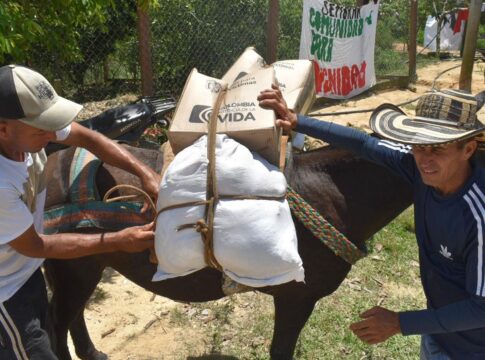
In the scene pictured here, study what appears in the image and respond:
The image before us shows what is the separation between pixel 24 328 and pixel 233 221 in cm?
97

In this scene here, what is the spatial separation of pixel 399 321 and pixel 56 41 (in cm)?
326

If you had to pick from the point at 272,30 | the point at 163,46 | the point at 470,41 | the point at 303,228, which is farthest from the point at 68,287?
the point at 470,41

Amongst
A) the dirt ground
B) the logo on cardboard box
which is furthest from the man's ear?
the dirt ground

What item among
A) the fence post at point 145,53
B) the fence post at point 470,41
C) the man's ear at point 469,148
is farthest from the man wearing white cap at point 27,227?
the fence post at point 470,41

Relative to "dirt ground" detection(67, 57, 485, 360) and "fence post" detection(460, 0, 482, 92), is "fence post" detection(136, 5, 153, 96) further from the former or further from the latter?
"fence post" detection(460, 0, 482, 92)

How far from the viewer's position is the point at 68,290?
260cm

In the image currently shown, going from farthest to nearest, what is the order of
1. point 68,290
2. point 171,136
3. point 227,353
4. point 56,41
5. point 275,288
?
point 56,41
point 227,353
point 68,290
point 275,288
point 171,136

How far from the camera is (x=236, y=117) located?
198 cm

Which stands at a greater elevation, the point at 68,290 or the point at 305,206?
the point at 305,206

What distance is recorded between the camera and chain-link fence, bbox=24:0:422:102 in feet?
20.6

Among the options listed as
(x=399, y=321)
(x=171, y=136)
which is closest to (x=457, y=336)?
(x=399, y=321)

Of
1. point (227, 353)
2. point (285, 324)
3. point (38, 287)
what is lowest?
point (227, 353)

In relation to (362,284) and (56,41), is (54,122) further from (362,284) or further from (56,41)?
(362,284)

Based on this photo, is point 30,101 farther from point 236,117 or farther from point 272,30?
point 272,30
